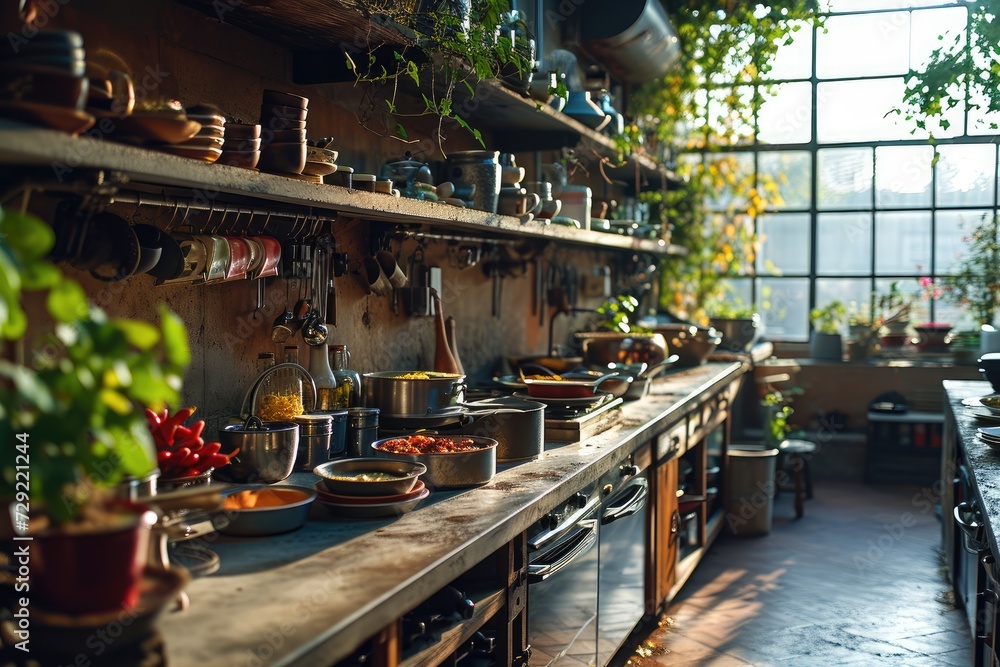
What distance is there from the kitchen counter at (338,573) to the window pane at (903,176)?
218 inches

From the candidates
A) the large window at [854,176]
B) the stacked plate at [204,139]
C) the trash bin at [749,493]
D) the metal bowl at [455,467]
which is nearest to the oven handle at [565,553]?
the metal bowl at [455,467]

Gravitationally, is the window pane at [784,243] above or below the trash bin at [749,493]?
above

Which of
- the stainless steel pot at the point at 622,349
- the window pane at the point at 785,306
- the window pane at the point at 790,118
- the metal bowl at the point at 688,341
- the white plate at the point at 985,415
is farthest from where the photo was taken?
the window pane at the point at 785,306

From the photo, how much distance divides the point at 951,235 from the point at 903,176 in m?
0.57

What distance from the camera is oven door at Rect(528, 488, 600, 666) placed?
7.92ft

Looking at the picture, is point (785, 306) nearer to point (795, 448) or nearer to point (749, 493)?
point (795, 448)

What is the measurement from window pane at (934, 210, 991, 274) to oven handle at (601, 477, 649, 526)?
4689 mm

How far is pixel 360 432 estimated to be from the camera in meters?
2.61

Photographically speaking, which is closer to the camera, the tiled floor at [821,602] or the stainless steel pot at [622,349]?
the tiled floor at [821,602]

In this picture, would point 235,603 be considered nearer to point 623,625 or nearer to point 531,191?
point 623,625

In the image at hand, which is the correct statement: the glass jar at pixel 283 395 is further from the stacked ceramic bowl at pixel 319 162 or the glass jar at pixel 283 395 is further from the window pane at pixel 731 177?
the window pane at pixel 731 177

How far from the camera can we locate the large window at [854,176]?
23.3ft

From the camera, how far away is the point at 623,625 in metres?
3.32

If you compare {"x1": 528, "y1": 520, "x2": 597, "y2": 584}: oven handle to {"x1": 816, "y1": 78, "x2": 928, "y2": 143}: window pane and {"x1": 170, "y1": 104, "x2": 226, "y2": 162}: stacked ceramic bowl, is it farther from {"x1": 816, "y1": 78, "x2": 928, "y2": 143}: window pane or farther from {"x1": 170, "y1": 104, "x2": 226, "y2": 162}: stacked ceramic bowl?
{"x1": 816, "y1": 78, "x2": 928, "y2": 143}: window pane
